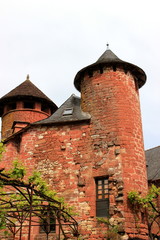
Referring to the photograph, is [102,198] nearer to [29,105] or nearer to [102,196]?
[102,196]

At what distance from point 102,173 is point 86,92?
462 cm

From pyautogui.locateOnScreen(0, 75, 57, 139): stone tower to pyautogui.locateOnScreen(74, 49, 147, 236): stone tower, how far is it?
521cm

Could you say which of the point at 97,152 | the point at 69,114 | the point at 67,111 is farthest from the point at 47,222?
the point at 67,111


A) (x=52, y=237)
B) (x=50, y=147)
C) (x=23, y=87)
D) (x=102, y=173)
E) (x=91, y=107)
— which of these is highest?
(x=23, y=87)

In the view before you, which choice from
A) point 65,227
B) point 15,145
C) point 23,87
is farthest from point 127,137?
point 23,87

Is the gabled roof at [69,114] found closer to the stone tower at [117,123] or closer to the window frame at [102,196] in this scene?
the stone tower at [117,123]

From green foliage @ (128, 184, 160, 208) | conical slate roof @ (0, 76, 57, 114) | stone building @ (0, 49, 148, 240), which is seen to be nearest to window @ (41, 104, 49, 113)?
conical slate roof @ (0, 76, 57, 114)

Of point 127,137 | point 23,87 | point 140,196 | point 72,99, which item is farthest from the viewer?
point 23,87

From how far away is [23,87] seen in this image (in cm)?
2261

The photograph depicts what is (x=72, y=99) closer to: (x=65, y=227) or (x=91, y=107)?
(x=91, y=107)

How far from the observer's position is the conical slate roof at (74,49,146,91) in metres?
15.8

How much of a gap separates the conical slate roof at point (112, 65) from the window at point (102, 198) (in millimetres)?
5841

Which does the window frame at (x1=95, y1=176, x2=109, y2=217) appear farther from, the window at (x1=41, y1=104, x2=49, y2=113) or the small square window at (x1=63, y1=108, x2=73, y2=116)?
the window at (x1=41, y1=104, x2=49, y2=113)

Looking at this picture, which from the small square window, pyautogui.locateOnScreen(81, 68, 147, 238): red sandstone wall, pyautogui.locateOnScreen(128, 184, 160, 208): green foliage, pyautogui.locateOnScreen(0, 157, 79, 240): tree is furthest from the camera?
the small square window
